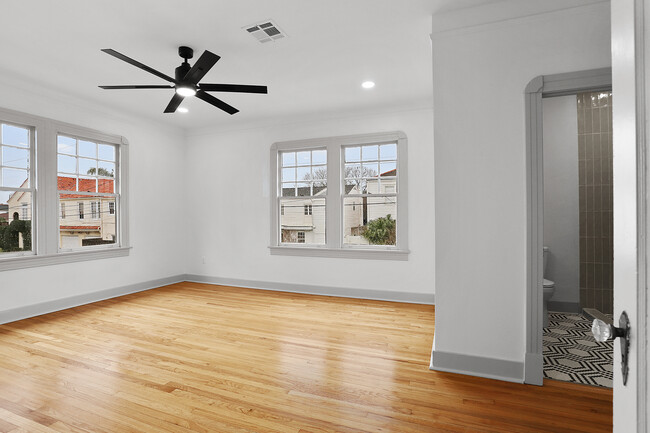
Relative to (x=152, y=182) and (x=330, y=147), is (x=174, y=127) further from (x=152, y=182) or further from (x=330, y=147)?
(x=330, y=147)

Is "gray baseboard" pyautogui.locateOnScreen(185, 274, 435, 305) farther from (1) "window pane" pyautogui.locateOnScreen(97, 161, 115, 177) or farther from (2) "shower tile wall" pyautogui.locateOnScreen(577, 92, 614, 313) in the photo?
Answer: (1) "window pane" pyautogui.locateOnScreen(97, 161, 115, 177)

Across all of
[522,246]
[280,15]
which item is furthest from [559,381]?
[280,15]

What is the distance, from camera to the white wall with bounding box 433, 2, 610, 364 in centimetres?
252

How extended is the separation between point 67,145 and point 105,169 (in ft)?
1.99

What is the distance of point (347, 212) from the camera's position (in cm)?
551

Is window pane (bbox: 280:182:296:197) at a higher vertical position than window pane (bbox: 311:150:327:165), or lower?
lower

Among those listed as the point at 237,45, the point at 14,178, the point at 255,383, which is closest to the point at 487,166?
the point at 255,383

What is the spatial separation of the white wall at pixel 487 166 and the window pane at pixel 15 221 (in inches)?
191

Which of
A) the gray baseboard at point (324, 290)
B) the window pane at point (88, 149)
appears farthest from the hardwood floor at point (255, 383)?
the window pane at point (88, 149)

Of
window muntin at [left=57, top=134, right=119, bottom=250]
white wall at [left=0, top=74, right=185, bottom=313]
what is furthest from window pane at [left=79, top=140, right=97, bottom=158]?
white wall at [left=0, top=74, right=185, bottom=313]

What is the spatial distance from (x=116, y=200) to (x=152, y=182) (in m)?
0.69

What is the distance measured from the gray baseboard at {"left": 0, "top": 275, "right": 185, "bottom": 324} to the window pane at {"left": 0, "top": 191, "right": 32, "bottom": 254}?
2.38ft

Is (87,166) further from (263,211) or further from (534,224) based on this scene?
(534,224)

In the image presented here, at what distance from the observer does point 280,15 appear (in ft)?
9.43
